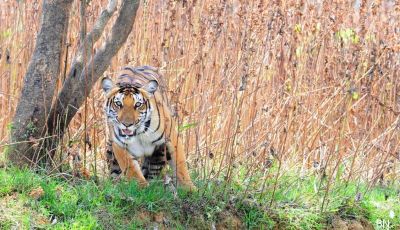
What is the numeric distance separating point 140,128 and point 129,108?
151 mm

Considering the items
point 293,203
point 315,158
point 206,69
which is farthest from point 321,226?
point 206,69

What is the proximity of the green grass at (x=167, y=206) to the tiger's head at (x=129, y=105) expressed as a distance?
0.35 meters

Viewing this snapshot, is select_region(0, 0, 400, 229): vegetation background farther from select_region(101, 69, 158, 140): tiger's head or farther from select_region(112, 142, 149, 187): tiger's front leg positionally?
select_region(101, 69, 158, 140): tiger's head

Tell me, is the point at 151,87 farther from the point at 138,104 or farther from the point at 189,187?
the point at 189,187

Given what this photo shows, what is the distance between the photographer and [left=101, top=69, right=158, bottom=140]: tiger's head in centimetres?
464

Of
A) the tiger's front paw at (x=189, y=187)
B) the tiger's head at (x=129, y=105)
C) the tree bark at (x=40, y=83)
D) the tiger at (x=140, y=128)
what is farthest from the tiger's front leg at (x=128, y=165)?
the tree bark at (x=40, y=83)

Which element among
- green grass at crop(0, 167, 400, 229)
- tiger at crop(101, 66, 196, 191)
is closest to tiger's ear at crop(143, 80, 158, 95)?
tiger at crop(101, 66, 196, 191)

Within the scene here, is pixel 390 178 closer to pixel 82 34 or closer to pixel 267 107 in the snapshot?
pixel 267 107

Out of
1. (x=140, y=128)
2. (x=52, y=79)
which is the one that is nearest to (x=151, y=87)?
(x=140, y=128)

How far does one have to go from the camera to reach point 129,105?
15.3 ft

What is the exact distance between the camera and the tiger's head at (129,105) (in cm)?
464

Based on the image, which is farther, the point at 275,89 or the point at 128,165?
the point at 275,89

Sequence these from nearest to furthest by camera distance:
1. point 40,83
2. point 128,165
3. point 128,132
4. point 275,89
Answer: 1. point 128,132
2. point 128,165
3. point 40,83
4. point 275,89

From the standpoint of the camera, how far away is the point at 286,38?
6.36 m
